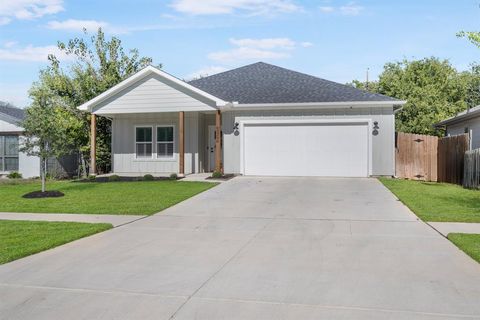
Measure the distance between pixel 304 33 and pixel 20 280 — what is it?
55.9 feet

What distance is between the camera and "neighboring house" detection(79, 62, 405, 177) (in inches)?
723

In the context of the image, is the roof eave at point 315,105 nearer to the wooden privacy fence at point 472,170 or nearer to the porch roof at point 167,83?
the porch roof at point 167,83

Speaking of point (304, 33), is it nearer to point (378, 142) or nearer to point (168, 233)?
point (378, 142)

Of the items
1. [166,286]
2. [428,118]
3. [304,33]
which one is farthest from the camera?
[428,118]

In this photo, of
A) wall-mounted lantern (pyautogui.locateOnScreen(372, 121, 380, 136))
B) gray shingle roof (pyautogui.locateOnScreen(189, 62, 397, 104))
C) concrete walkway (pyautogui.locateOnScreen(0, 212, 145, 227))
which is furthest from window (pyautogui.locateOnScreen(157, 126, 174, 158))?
concrete walkway (pyautogui.locateOnScreen(0, 212, 145, 227))

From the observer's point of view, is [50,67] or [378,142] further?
[50,67]

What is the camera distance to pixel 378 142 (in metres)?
18.3

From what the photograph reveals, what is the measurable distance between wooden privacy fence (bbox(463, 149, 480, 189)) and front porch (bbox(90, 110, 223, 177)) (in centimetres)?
1054

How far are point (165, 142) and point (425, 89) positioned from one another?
72.1ft

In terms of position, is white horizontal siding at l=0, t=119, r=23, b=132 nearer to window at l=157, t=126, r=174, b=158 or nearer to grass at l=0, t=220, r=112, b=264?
window at l=157, t=126, r=174, b=158

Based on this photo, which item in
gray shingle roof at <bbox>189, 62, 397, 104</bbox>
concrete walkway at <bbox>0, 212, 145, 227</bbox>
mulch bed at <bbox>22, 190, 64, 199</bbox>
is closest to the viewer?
concrete walkway at <bbox>0, 212, 145, 227</bbox>

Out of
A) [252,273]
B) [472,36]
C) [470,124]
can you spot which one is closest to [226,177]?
[472,36]

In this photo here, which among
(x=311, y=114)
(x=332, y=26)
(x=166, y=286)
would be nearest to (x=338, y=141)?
(x=311, y=114)

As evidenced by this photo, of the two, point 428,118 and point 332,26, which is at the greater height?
point 332,26
